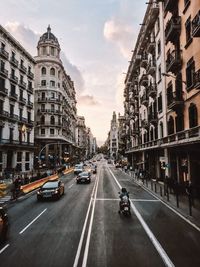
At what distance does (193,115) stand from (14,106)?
3531cm

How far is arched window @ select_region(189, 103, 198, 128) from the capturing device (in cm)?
1980

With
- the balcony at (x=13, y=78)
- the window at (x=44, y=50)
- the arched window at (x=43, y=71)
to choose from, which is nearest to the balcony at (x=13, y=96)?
the balcony at (x=13, y=78)

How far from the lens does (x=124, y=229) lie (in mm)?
11664

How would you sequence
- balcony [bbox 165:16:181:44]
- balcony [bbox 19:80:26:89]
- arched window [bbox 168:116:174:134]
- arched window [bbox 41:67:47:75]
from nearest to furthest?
1. balcony [bbox 165:16:181:44]
2. arched window [bbox 168:116:174:134]
3. balcony [bbox 19:80:26:89]
4. arched window [bbox 41:67:47:75]

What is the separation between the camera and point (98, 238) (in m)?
10.3

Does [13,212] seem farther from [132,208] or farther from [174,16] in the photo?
[174,16]

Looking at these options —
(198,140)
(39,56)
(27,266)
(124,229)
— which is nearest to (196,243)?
(124,229)

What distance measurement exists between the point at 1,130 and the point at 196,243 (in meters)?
38.2

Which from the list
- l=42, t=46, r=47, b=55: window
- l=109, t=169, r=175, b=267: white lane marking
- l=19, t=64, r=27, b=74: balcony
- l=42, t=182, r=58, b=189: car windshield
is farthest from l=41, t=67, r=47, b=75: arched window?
l=109, t=169, r=175, b=267: white lane marking

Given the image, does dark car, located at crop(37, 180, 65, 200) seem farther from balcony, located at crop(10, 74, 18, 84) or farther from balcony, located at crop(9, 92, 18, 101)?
balcony, located at crop(10, 74, 18, 84)

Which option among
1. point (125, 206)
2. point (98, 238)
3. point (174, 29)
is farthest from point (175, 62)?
point (98, 238)

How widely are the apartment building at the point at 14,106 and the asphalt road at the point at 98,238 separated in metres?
26.8

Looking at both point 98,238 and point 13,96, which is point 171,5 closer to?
point 98,238

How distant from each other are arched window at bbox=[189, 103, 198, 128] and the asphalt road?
7803 millimetres
